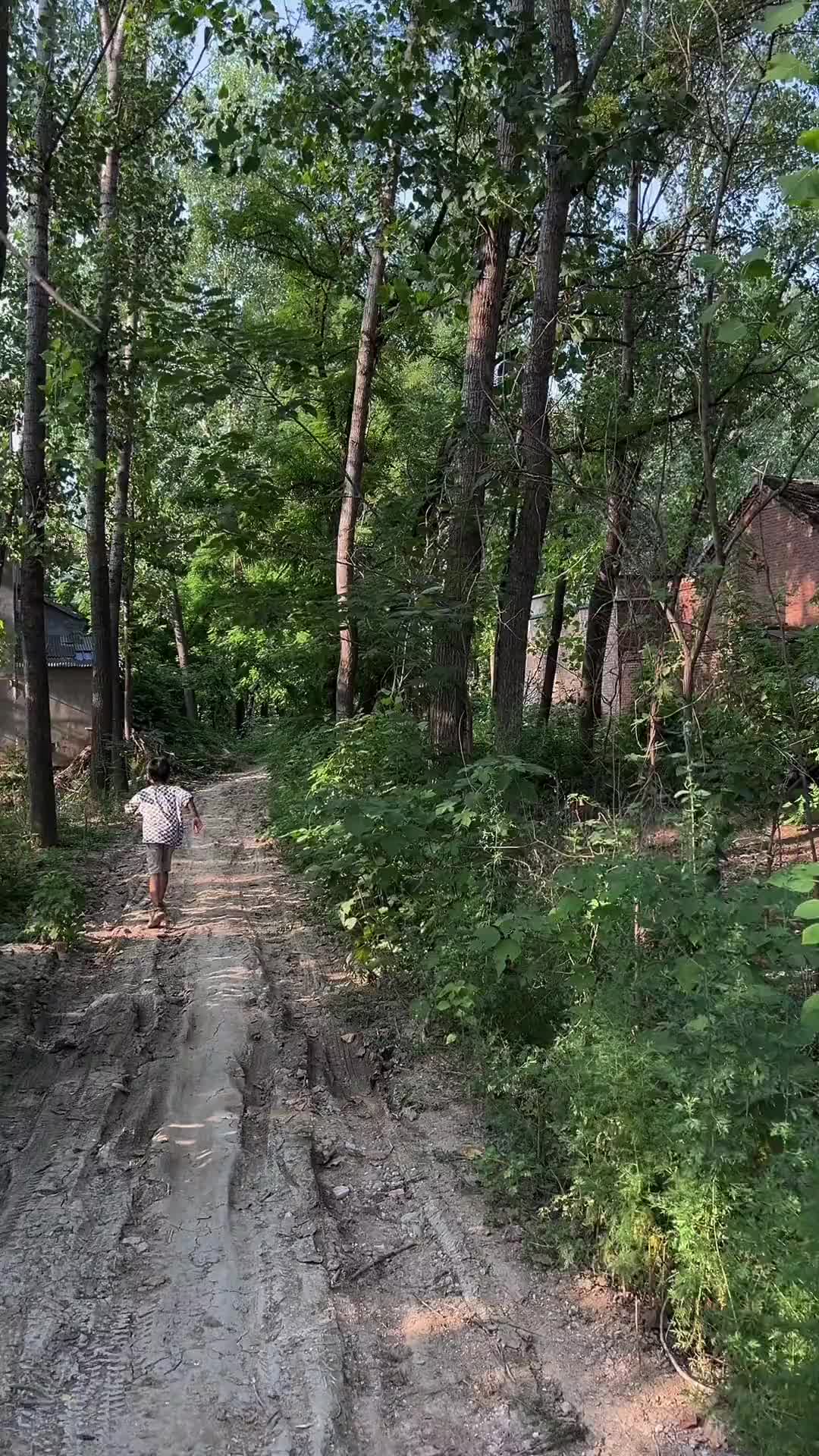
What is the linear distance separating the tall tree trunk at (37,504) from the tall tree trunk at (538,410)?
5.60 metres

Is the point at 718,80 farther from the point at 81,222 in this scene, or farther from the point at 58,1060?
the point at 58,1060

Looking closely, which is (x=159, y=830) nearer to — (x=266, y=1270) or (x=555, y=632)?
(x=266, y=1270)

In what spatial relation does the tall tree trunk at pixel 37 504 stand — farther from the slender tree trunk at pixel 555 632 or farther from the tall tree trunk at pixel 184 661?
the tall tree trunk at pixel 184 661

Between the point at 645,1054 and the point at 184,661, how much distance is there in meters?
31.4

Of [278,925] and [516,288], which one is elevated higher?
[516,288]

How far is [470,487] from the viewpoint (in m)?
8.32

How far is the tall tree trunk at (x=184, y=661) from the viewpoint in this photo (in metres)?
31.3

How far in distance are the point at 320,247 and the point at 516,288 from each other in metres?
6.65

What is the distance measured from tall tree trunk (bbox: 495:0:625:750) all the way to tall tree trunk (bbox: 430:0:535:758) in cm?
40

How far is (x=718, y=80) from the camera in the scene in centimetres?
726

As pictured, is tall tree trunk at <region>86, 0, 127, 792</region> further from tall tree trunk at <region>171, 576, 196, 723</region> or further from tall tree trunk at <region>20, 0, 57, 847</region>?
tall tree trunk at <region>171, 576, 196, 723</region>

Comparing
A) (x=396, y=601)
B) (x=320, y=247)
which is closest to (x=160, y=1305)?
(x=396, y=601)

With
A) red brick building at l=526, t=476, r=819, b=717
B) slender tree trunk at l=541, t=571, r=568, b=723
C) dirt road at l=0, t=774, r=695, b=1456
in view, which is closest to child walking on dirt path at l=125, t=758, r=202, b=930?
dirt road at l=0, t=774, r=695, b=1456

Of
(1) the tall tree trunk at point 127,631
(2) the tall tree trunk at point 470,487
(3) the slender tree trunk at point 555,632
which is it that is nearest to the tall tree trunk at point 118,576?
(1) the tall tree trunk at point 127,631
